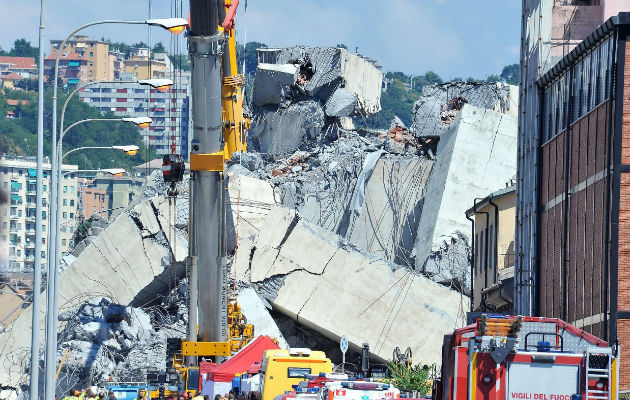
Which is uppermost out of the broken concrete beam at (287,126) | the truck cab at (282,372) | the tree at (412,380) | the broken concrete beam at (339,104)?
the broken concrete beam at (339,104)

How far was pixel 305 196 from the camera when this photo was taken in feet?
212

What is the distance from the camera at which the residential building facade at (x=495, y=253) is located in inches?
1864

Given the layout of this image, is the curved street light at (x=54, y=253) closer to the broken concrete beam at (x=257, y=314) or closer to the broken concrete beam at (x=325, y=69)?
the broken concrete beam at (x=257, y=314)

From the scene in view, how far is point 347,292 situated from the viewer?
54.3 m

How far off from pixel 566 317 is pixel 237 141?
37.9 feet

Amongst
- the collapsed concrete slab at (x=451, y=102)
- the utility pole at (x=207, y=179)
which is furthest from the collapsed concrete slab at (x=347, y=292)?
the collapsed concrete slab at (x=451, y=102)

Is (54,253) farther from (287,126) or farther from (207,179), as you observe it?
(287,126)

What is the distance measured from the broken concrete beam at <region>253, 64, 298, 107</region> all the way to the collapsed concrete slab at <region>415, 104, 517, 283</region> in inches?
468

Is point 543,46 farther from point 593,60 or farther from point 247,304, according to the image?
point 247,304

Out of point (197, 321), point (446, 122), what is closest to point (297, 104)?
point (446, 122)

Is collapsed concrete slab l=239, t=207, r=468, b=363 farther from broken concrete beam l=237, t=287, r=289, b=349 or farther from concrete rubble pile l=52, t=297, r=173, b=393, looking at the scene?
concrete rubble pile l=52, t=297, r=173, b=393

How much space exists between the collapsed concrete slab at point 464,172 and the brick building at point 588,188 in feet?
53.4

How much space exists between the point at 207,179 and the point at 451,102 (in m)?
30.6

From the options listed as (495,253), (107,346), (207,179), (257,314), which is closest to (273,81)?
(257,314)
